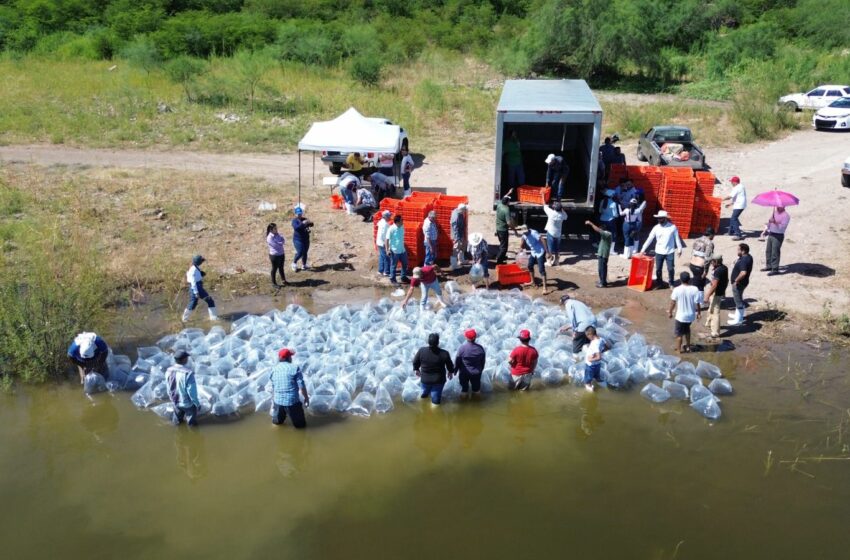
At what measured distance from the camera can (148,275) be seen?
1463cm

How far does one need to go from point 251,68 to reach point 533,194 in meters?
16.1

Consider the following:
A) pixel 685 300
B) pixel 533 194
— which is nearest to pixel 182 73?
pixel 533 194

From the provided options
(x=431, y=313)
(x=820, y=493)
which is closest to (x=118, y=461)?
(x=431, y=313)

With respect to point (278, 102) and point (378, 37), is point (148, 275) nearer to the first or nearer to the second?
point (278, 102)

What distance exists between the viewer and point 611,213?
1516cm

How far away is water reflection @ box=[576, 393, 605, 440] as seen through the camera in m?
10.3

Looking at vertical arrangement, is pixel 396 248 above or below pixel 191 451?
above

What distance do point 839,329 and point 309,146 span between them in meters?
11.3

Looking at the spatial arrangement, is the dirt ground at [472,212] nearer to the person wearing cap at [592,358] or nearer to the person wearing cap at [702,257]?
the person wearing cap at [702,257]

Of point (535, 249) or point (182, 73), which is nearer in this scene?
point (535, 249)

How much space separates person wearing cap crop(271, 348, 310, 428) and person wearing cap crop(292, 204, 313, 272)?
4.98 m

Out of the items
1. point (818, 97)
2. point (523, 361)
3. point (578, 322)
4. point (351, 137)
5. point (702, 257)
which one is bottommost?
point (523, 361)

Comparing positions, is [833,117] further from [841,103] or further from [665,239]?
[665,239]

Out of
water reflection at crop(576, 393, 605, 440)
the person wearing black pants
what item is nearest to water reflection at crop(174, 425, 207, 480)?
the person wearing black pants
